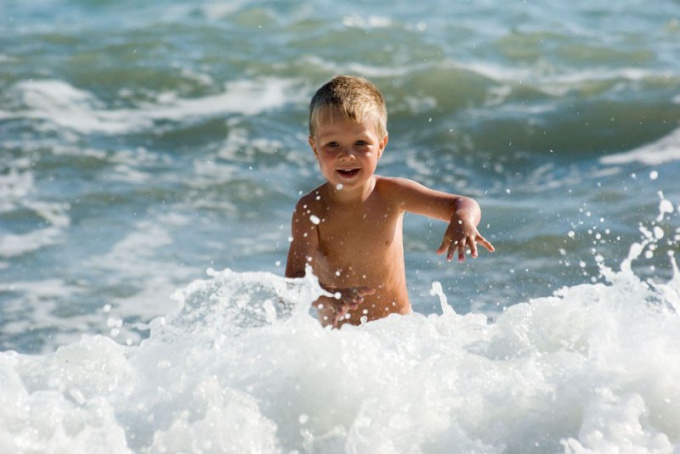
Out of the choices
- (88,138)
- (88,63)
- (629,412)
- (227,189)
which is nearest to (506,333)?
(629,412)

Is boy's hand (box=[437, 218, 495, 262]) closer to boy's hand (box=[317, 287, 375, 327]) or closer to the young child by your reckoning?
the young child

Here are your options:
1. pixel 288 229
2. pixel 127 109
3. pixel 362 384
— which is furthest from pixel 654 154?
pixel 362 384

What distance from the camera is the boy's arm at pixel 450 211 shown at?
12.6 feet

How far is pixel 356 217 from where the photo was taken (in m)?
4.38

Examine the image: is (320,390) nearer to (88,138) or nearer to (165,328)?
(165,328)

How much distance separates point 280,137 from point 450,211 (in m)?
4.07

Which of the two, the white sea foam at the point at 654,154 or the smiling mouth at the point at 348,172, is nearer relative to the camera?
the smiling mouth at the point at 348,172

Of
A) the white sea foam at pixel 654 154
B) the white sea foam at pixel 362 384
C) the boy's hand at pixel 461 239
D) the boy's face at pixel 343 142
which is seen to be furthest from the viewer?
the white sea foam at pixel 654 154

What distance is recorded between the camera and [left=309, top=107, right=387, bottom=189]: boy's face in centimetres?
414

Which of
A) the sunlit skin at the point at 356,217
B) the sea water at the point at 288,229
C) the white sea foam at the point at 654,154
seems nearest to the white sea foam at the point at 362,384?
the sea water at the point at 288,229

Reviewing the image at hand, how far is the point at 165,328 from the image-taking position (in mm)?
3861

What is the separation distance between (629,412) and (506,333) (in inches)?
29.0

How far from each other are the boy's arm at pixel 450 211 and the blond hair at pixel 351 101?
276 mm

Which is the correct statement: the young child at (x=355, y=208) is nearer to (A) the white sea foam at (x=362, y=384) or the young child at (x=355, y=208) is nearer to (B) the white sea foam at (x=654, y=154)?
(A) the white sea foam at (x=362, y=384)
